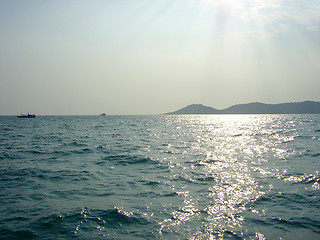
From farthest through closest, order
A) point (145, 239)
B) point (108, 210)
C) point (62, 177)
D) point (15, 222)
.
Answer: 1. point (62, 177)
2. point (108, 210)
3. point (15, 222)
4. point (145, 239)

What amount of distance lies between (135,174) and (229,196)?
21.5 ft

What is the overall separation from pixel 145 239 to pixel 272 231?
409cm

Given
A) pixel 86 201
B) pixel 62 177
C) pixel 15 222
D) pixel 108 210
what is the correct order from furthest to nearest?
1. pixel 62 177
2. pixel 86 201
3. pixel 108 210
4. pixel 15 222

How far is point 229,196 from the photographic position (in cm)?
1137

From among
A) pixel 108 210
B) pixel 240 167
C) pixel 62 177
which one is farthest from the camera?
pixel 240 167

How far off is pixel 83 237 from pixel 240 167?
13121 millimetres

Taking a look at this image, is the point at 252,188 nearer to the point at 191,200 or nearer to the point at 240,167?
the point at 191,200

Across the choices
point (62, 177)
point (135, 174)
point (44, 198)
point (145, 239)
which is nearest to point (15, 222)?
point (44, 198)

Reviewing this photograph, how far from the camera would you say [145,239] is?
750 centimetres

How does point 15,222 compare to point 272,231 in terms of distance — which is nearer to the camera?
point 272,231

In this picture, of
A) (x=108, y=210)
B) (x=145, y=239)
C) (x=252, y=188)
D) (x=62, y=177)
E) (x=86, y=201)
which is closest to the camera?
(x=145, y=239)

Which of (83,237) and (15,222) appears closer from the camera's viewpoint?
(83,237)

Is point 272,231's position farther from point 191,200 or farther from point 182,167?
point 182,167

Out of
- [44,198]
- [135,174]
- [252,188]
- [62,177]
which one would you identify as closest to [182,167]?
[135,174]
